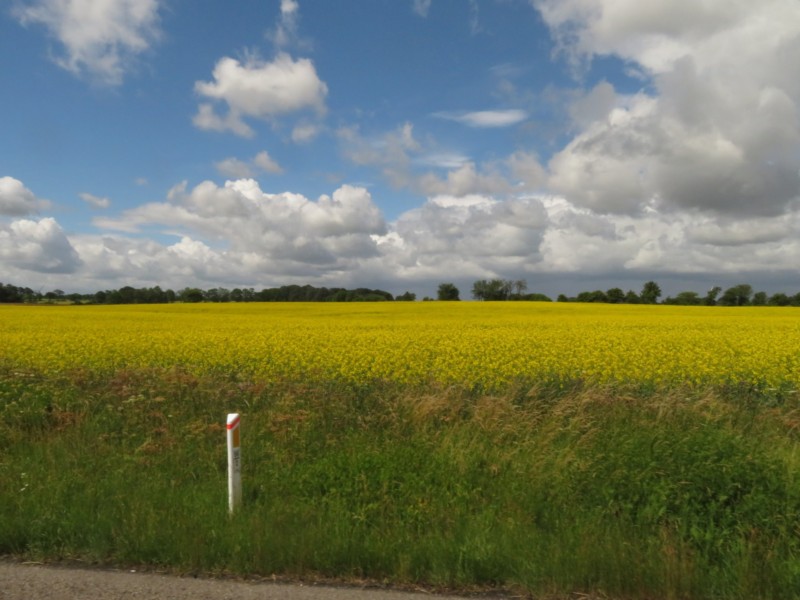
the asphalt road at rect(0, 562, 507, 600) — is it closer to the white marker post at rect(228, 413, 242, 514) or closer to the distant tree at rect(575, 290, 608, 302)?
the white marker post at rect(228, 413, 242, 514)

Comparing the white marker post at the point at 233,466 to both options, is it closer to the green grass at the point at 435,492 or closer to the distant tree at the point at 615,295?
the green grass at the point at 435,492

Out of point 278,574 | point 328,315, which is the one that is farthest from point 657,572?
point 328,315

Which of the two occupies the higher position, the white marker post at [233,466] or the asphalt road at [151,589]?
the white marker post at [233,466]

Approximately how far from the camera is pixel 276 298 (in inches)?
2808

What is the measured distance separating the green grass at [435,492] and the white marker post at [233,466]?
0.14m

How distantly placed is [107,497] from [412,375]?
7579 millimetres

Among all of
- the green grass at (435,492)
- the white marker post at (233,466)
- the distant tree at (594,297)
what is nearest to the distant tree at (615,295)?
the distant tree at (594,297)

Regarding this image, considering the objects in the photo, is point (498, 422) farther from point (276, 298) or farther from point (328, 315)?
point (276, 298)

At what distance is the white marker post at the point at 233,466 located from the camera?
5262mm

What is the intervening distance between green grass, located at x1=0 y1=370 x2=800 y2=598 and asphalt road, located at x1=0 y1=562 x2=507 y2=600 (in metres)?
0.18

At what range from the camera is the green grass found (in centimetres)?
424

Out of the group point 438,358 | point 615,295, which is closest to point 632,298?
point 615,295

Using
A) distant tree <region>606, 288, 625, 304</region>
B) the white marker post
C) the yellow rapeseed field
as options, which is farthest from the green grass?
distant tree <region>606, 288, 625, 304</region>

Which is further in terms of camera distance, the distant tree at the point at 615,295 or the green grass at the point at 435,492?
the distant tree at the point at 615,295
